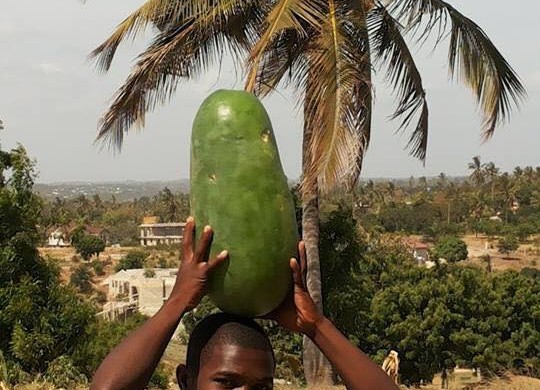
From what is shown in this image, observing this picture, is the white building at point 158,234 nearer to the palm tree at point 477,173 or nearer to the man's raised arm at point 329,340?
the palm tree at point 477,173

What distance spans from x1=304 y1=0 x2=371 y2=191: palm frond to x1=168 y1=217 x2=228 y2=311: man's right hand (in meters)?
4.43

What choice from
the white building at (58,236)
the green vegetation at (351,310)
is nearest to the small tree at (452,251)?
the green vegetation at (351,310)

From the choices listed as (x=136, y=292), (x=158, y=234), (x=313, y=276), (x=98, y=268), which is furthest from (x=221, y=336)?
(x=158, y=234)

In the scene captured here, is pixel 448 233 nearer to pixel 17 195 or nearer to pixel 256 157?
pixel 17 195

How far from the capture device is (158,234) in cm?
7962

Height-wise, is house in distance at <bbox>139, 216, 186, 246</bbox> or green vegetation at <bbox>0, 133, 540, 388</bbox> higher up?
green vegetation at <bbox>0, 133, 540, 388</bbox>

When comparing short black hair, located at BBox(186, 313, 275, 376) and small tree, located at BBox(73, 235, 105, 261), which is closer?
short black hair, located at BBox(186, 313, 275, 376)

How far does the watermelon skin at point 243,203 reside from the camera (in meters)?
1.94

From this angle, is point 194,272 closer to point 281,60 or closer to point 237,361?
point 237,361

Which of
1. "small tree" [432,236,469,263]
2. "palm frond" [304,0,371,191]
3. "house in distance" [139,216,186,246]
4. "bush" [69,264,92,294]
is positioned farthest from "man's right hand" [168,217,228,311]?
"house in distance" [139,216,186,246]

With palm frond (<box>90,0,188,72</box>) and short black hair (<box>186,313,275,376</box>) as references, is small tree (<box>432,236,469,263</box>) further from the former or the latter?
short black hair (<box>186,313,275,376</box>)

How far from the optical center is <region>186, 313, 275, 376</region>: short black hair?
76.3 inches

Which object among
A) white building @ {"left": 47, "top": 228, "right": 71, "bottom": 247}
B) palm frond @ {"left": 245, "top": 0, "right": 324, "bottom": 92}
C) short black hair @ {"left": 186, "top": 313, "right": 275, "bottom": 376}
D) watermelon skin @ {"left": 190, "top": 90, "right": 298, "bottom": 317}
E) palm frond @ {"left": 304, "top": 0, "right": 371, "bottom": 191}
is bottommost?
white building @ {"left": 47, "top": 228, "right": 71, "bottom": 247}

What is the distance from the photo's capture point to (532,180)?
73000 millimetres
